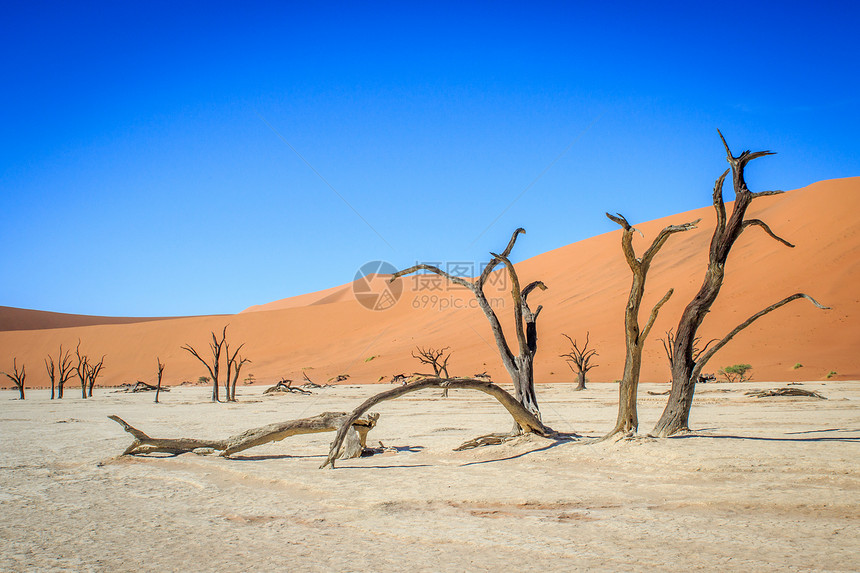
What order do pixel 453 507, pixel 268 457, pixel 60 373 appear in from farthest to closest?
1. pixel 60 373
2. pixel 268 457
3. pixel 453 507

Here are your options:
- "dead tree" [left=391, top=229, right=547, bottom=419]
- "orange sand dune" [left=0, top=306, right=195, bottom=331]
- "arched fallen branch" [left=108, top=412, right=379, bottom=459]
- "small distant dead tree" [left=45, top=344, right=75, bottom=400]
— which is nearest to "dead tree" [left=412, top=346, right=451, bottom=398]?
"dead tree" [left=391, top=229, right=547, bottom=419]

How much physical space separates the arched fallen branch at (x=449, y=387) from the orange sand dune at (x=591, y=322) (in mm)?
22026

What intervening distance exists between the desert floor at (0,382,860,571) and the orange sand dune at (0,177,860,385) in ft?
74.4

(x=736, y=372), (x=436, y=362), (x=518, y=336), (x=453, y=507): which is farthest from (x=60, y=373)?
(x=453, y=507)

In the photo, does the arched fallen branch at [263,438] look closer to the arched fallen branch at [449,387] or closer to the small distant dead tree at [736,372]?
the arched fallen branch at [449,387]

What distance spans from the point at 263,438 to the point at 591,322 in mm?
32695

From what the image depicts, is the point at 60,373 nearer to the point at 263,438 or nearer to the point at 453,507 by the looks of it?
the point at 263,438

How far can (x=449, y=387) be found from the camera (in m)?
6.78

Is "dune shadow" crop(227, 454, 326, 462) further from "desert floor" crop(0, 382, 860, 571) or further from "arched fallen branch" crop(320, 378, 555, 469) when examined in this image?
"arched fallen branch" crop(320, 378, 555, 469)

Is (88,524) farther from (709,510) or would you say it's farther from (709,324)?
(709,324)

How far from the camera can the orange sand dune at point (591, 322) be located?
29.0m

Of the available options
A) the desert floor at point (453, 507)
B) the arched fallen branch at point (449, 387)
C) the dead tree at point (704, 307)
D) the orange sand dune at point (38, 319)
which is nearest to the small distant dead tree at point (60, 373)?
the desert floor at point (453, 507)

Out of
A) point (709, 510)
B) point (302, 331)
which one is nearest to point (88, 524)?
point (709, 510)

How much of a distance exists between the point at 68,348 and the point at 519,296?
6950 cm
